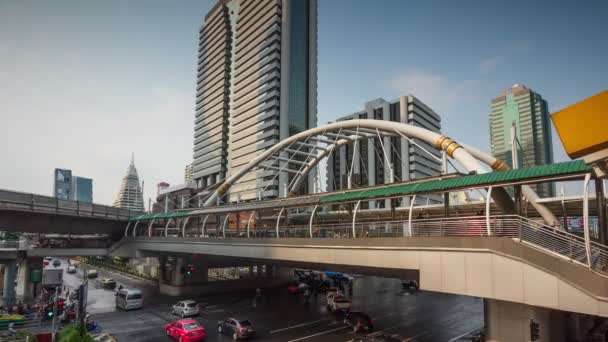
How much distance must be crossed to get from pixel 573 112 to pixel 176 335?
26.7 m

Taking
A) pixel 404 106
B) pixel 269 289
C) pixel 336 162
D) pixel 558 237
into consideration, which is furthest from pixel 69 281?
pixel 336 162

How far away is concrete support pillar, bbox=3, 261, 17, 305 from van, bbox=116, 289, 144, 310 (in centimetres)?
1168

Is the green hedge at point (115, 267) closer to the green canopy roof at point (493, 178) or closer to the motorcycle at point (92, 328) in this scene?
the motorcycle at point (92, 328)

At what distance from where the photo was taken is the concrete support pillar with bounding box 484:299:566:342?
16578 millimetres

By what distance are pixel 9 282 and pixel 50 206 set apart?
880cm

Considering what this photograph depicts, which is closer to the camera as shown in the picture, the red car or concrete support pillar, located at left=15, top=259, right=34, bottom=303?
the red car

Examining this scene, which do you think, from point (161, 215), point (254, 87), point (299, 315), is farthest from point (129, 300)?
point (254, 87)

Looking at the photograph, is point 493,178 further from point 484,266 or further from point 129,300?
point 129,300

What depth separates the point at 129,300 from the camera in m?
37.1

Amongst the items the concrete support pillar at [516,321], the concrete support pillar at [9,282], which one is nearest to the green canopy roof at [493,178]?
the concrete support pillar at [516,321]

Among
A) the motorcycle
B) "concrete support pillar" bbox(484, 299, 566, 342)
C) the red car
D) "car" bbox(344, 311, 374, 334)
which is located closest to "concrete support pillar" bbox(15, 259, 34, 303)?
the motorcycle

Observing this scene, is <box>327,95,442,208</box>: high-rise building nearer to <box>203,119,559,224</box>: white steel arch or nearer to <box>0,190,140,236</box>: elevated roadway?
<box>203,119,559,224</box>: white steel arch

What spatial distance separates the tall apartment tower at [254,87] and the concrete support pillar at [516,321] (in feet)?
344

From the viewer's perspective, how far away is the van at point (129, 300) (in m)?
37.1
